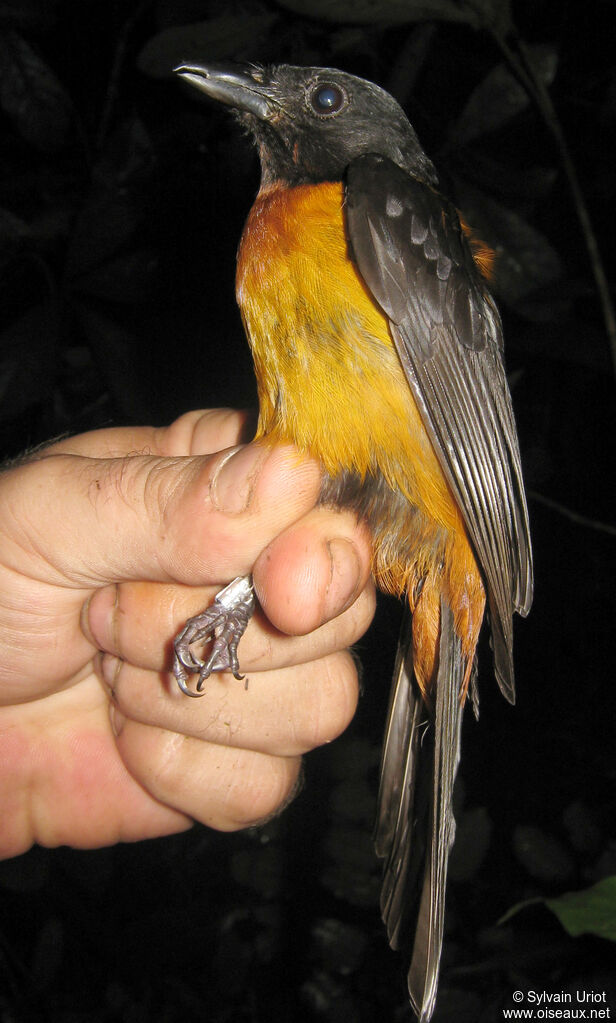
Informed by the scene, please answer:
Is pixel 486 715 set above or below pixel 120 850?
below

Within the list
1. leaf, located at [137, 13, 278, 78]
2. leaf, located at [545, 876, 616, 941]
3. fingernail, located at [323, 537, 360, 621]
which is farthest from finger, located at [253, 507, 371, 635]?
leaf, located at [137, 13, 278, 78]

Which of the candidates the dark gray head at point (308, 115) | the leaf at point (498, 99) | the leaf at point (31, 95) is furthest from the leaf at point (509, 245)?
the leaf at point (31, 95)

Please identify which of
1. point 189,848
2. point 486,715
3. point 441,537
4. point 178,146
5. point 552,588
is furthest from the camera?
point 552,588

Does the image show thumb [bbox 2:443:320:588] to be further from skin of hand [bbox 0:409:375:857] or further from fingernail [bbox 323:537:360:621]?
fingernail [bbox 323:537:360:621]

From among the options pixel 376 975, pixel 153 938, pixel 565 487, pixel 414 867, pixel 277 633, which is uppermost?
pixel 277 633

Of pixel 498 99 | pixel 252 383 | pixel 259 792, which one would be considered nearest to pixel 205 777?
pixel 259 792

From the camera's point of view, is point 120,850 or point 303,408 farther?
point 120,850

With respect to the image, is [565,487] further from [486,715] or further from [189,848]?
[189,848]

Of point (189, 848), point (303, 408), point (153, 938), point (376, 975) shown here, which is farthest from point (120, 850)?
point (303, 408)

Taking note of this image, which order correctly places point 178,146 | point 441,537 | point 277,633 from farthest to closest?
point 178,146 < point 277,633 < point 441,537
